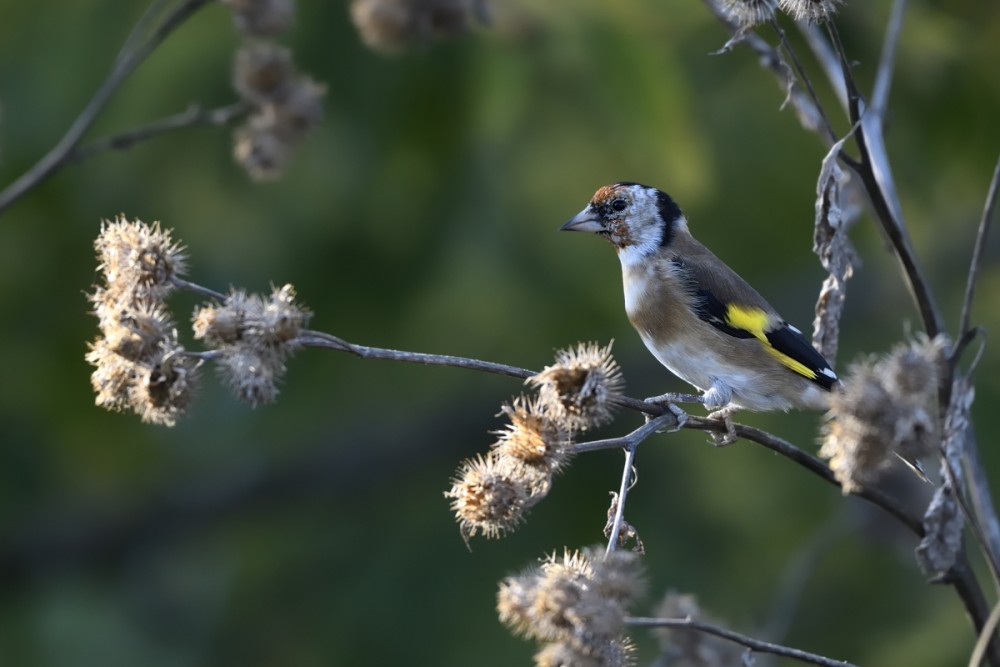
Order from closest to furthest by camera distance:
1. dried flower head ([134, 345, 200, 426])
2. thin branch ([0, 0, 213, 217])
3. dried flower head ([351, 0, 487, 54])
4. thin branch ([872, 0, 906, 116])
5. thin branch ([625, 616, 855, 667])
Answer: thin branch ([625, 616, 855, 667]), dried flower head ([134, 345, 200, 426]), thin branch ([0, 0, 213, 217]), thin branch ([872, 0, 906, 116]), dried flower head ([351, 0, 487, 54])

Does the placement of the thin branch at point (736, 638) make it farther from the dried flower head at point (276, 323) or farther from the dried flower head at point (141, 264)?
the dried flower head at point (141, 264)

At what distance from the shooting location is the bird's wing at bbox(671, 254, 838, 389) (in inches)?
140

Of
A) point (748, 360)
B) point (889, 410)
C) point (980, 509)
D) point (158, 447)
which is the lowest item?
point (889, 410)

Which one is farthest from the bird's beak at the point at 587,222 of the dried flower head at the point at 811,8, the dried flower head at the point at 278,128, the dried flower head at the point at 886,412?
the dried flower head at the point at 886,412

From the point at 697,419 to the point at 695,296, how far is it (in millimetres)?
1396

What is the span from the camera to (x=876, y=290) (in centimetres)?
634

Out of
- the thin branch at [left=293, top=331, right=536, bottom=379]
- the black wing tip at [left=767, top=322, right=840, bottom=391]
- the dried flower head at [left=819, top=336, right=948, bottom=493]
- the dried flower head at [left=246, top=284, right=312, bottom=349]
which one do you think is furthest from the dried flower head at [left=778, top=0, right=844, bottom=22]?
the black wing tip at [left=767, top=322, right=840, bottom=391]

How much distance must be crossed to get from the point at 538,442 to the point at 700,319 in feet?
5.13

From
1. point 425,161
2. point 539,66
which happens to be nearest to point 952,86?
point 539,66

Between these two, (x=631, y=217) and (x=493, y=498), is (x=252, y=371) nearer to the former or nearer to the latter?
(x=493, y=498)

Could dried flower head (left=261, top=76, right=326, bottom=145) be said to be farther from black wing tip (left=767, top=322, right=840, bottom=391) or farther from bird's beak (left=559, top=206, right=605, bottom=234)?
black wing tip (left=767, top=322, right=840, bottom=391)

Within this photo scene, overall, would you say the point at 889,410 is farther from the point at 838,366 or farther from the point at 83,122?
the point at 838,366

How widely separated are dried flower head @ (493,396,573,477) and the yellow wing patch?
1522mm

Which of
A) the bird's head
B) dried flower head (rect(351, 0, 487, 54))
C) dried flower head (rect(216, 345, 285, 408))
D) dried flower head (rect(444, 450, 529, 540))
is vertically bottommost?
dried flower head (rect(444, 450, 529, 540))
